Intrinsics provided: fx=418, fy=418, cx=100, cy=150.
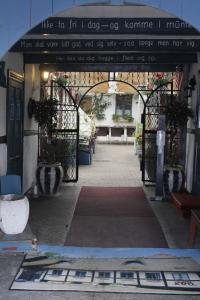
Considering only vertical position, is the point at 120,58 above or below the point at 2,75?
above

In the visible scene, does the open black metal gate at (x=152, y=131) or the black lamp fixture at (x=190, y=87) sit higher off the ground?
the black lamp fixture at (x=190, y=87)

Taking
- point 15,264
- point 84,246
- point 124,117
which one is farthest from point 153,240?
point 124,117

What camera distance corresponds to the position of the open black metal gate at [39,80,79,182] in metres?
9.77

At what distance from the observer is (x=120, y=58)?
305 inches

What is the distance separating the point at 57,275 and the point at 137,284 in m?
0.86

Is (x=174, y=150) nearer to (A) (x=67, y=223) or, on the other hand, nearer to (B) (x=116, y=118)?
(A) (x=67, y=223)

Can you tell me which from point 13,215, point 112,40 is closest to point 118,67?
point 112,40

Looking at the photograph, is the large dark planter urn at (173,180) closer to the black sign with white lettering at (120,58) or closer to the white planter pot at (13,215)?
the black sign with white lettering at (120,58)

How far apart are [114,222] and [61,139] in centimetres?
418

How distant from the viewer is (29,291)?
13.4 ft

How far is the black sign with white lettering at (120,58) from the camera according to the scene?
777 centimetres

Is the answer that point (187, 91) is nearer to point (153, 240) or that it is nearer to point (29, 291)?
point (153, 240)

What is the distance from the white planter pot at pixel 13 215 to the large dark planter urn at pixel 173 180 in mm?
4019

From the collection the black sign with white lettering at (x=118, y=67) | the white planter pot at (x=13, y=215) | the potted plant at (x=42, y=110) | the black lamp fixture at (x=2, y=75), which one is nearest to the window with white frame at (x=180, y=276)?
the white planter pot at (x=13, y=215)
